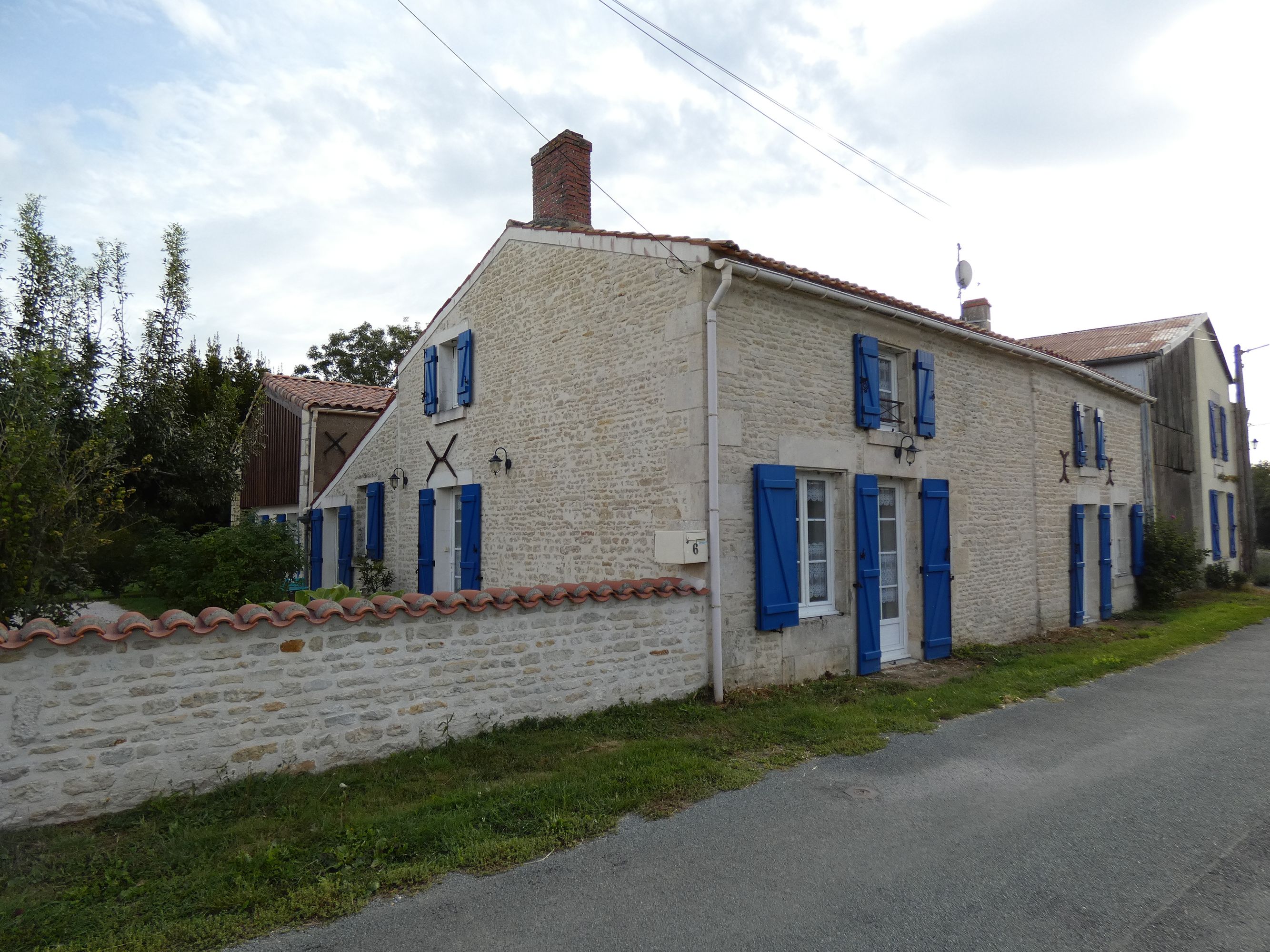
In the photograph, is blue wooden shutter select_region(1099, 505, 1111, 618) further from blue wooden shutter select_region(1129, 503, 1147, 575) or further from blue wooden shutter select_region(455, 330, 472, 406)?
blue wooden shutter select_region(455, 330, 472, 406)

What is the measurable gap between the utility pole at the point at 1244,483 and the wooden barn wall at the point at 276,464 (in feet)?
69.5

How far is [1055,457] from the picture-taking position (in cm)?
1208

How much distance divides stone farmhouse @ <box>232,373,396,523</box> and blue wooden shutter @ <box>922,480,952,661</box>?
29.8 feet

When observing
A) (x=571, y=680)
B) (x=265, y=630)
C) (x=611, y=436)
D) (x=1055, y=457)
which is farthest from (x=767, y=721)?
(x=1055, y=457)

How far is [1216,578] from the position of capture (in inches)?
677

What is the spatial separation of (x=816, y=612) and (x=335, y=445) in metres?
10.2

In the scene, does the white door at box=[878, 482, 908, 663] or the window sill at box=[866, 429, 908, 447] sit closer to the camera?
the window sill at box=[866, 429, 908, 447]

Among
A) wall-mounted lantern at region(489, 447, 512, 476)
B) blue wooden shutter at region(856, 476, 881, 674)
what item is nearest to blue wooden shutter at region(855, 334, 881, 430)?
blue wooden shutter at region(856, 476, 881, 674)

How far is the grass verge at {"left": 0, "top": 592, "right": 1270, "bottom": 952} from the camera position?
330 centimetres

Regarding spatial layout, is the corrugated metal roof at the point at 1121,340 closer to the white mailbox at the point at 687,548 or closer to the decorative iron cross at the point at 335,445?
the white mailbox at the point at 687,548

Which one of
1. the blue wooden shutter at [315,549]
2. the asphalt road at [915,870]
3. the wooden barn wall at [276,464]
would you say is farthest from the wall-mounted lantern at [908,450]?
the wooden barn wall at [276,464]

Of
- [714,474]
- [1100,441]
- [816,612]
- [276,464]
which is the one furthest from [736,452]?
[276,464]

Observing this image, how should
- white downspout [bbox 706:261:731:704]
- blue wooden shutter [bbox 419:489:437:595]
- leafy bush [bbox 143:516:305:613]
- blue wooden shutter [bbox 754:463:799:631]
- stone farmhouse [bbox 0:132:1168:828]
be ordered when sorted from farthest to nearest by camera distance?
blue wooden shutter [bbox 419:489:437:595], leafy bush [bbox 143:516:305:613], blue wooden shutter [bbox 754:463:799:631], white downspout [bbox 706:261:731:704], stone farmhouse [bbox 0:132:1168:828]

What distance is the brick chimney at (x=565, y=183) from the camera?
395 inches
